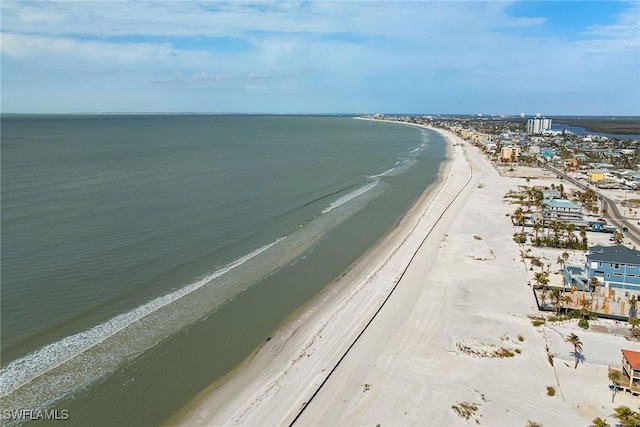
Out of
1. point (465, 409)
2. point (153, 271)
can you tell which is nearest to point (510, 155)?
point (153, 271)

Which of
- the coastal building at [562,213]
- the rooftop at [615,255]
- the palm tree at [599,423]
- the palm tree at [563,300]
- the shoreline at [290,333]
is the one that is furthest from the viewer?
the coastal building at [562,213]

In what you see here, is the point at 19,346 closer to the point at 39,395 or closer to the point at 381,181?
the point at 39,395

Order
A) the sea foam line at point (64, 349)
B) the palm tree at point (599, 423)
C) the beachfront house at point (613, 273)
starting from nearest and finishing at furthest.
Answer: the palm tree at point (599, 423) → the sea foam line at point (64, 349) → the beachfront house at point (613, 273)

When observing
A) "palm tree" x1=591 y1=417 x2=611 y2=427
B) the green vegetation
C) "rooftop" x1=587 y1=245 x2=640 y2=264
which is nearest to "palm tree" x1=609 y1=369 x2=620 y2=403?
"palm tree" x1=591 y1=417 x2=611 y2=427

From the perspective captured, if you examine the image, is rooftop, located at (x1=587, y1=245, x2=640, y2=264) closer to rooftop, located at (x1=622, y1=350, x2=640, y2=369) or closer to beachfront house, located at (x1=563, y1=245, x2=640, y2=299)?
beachfront house, located at (x1=563, y1=245, x2=640, y2=299)

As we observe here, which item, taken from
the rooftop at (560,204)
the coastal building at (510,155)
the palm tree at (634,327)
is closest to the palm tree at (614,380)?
the palm tree at (634,327)

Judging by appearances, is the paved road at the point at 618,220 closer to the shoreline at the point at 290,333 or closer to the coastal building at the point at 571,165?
the shoreline at the point at 290,333

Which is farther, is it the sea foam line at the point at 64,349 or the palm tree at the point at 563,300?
the palm tree at the point at 563,300

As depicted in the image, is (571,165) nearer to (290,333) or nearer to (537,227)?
(537,227)
